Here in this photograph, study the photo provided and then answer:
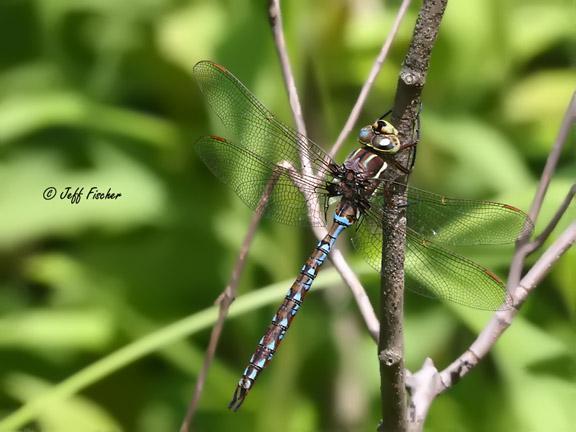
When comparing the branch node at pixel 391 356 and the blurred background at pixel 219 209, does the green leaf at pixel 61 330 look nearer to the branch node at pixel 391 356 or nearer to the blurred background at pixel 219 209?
the blurred background at pixel 219 209

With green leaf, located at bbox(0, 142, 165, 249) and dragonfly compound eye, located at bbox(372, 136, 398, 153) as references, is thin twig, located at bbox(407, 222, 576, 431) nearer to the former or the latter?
dragonfly compound eye, located at bbox(372, 136, 398, 153)

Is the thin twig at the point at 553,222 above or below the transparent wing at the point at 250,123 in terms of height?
below

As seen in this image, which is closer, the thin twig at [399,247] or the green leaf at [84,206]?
the thin twig at [399,247]

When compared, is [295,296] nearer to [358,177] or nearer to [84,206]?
[358,177]

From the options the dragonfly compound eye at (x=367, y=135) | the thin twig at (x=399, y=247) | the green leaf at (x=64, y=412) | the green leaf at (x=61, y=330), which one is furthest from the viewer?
the green leaf at (x=61, y=330)

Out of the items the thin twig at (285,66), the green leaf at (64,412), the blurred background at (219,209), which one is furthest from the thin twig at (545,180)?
the green leaf at (64,412)

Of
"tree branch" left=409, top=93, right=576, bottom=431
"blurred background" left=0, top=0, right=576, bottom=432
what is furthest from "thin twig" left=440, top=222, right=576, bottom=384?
"blurred background" left=0, top=0, right=576, bottom=432

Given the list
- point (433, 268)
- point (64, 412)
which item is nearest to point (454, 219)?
point (433, 268)

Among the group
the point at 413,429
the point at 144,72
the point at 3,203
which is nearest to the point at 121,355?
the point at 413,429
